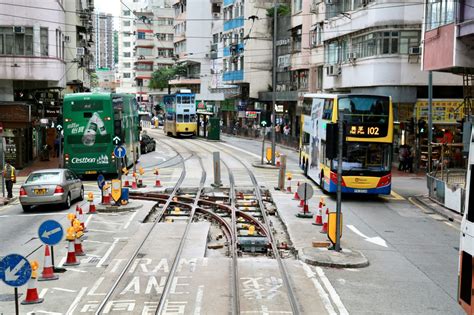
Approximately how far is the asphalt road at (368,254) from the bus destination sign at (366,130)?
272 centimetres

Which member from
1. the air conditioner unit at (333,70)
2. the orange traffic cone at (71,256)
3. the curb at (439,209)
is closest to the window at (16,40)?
the air conditioner unit at (333,70)

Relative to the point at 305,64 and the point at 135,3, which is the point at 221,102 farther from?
the point at 135,3

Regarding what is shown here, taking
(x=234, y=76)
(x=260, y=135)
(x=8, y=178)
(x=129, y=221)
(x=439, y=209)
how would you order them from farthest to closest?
1. (x=234, y=76)
2. (x=260, y=135)
3. (x=8, y=178)
4. (x=439, y=209)
5. (x=129, y=221)

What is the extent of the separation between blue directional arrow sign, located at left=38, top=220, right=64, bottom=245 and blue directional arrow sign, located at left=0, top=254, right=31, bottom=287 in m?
2.87

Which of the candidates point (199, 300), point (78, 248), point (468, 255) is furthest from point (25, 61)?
point (468, 255)

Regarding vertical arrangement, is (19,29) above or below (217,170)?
above

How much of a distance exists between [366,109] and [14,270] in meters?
17.4

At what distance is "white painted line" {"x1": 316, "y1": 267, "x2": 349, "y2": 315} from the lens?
1154 centimetres

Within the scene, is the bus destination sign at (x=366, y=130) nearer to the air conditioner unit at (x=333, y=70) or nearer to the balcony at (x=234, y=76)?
the air conditioner unit at (x=333, y=70)

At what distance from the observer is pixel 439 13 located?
27.0 meters

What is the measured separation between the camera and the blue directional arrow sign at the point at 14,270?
960 cm

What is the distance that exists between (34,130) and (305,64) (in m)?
24.4

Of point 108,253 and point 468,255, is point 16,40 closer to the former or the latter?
point 108,253

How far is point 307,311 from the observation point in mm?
11344
